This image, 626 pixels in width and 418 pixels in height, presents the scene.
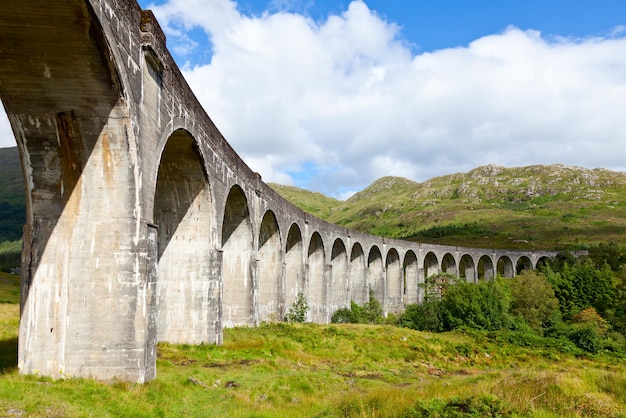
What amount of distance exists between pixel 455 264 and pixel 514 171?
117404mm

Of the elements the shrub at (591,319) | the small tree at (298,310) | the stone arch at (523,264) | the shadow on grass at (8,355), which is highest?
the stone arch at (523,264)

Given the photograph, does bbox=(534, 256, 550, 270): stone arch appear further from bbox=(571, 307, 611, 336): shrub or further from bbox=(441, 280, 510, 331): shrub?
Result: bbox=(441, 280, 510, 331): shrub

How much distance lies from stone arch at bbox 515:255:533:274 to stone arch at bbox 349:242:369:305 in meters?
34.8

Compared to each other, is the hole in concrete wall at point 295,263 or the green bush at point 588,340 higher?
the hole in concrete wall at point 295,263

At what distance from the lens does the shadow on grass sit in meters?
9.05

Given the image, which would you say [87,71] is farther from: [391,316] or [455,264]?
[455,264]

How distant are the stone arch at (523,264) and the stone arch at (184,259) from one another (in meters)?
61.0

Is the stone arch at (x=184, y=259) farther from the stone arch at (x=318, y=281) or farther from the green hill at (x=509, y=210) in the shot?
the green hill at (x=509, y=210)

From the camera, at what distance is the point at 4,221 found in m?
95.8

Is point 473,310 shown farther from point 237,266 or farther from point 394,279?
point 237,266

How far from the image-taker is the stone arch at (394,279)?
48.8m

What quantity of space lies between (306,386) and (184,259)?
6.19 m

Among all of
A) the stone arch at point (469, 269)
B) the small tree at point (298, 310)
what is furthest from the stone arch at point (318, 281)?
the stone arch at point (469, 269)

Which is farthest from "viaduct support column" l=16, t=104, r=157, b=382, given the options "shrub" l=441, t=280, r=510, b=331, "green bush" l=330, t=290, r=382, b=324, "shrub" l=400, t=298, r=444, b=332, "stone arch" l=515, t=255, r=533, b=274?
"stone arch" l=515, t=255, r=533, b=274
